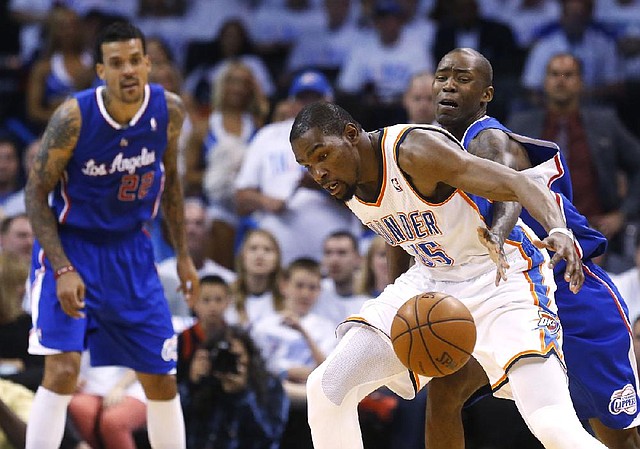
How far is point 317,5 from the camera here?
11203 millimetres

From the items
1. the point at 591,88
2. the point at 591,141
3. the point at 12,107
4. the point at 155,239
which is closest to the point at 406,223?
the point at 591,141

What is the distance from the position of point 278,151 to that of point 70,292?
11.6 ft

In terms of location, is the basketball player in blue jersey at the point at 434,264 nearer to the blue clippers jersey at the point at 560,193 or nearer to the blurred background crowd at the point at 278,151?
the blue clippers jersey at the point at 560,193

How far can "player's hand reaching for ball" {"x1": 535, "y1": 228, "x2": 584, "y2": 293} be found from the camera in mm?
3874

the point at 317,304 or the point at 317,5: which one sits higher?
the point at 317,5

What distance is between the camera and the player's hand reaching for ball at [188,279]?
610 centimetres

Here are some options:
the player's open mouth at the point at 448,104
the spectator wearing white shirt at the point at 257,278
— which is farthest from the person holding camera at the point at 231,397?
the player's open mouth at the point at 448,104

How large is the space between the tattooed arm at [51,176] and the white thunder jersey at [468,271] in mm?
1642

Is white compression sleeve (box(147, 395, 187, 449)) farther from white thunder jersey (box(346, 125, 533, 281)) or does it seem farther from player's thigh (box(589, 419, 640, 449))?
player's thigh (box(589, 419, 640, 449))

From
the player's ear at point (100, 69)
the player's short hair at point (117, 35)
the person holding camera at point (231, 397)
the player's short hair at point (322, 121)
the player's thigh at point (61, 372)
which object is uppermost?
the player's short hair at point (117, 35)

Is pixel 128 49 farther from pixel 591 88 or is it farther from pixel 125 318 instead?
pixel 591 88

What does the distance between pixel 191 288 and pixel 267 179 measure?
2.82m

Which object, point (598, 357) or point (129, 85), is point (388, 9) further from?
point (598, 357)

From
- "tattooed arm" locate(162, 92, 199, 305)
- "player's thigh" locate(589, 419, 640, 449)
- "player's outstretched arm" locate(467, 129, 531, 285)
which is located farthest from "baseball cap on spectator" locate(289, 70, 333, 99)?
"player's thigh" locate(589, 419, 640, 449)
